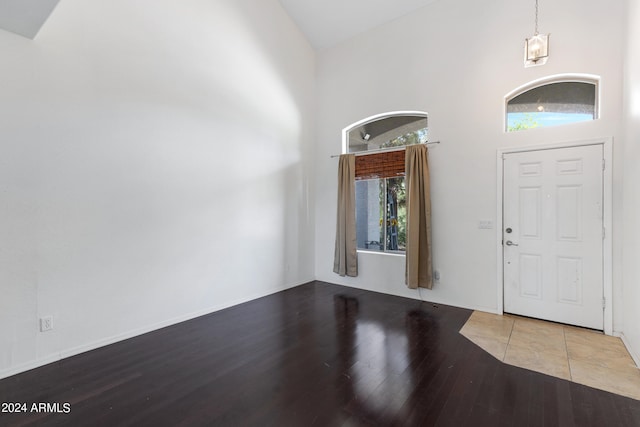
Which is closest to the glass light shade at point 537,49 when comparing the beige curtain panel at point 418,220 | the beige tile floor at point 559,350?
the beige curtain panel at point 418,220

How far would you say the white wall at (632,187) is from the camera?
2631 mm

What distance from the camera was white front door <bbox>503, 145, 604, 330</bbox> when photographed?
3.31m

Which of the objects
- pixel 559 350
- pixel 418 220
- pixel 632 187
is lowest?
pixel 559 350

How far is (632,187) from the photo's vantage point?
2.79 metres

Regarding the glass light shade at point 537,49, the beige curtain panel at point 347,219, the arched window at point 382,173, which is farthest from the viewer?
the beige curtain panel at point 347,219

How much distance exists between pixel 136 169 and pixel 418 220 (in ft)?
12.1

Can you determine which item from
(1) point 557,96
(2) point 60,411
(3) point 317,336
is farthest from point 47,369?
(1) point 557,96

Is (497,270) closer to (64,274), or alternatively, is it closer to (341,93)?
(341,93)

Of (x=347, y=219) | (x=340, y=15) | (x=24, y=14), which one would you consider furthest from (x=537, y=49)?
(x=24, y=14)

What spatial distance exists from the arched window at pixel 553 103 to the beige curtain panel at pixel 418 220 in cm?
115

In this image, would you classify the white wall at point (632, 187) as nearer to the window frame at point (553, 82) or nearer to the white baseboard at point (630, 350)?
the white baseboard at point (630, 350)

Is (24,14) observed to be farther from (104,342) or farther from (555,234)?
(555,234)

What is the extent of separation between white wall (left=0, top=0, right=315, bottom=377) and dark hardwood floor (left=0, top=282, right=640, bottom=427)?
0.51m

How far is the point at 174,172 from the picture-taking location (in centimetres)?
352
